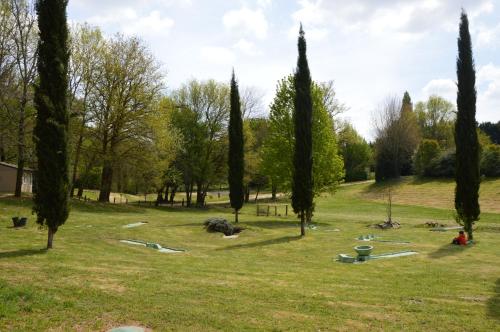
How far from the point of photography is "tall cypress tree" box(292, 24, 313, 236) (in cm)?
2416

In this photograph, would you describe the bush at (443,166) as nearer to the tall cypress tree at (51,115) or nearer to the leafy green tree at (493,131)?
the leafy green tree at (493,131)

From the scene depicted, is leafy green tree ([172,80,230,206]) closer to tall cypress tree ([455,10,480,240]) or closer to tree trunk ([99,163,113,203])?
tree trunk ([99,163,113,203])

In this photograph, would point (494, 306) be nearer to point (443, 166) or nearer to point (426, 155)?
point (443, 166)

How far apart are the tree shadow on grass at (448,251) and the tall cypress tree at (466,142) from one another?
269cm

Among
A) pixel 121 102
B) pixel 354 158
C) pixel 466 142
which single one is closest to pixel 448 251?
pixel 466 142

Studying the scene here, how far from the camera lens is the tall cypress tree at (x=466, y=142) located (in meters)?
21.8

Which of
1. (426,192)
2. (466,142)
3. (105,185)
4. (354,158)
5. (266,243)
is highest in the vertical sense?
(354,158)

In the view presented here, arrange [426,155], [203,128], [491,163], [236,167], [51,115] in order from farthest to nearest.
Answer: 1. [426,155]
2. [491,163]
3. [203,128]
4. [236,167]
5. [51,115]

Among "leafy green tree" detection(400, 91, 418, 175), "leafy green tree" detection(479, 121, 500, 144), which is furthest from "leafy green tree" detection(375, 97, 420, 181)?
"leafy green tree" detection(479, 121, 500, 144)

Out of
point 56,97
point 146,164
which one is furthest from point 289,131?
point 56,97

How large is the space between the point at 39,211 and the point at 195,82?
34.5 m

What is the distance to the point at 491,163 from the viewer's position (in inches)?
2104

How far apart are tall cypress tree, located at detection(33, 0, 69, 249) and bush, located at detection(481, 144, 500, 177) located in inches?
2072

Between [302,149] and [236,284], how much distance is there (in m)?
13.8
